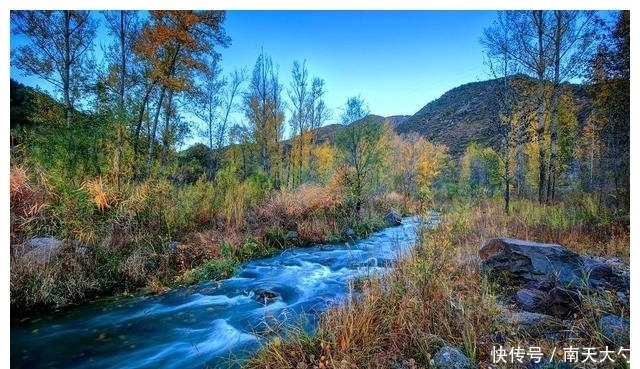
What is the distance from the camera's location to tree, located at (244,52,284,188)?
414 inches

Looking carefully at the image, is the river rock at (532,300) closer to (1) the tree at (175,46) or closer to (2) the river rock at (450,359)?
(2) the river rock at (450,359)

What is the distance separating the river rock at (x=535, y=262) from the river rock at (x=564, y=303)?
0.58 m

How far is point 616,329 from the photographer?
236 centimetres

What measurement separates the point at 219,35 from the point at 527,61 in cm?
822

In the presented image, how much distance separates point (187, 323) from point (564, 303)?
12.2 feet

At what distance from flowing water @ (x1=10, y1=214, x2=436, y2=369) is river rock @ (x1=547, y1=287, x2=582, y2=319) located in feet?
4.03

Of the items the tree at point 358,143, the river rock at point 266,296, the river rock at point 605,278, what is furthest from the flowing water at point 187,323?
the tree at point 358,143

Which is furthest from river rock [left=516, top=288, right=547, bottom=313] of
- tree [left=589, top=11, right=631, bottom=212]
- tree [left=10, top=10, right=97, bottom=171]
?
tree [left=10, top=10, right=97, bottom=171]

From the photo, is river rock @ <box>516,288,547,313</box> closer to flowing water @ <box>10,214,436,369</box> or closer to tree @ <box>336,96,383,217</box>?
flowing water @ <box>10,214,436,369</box>

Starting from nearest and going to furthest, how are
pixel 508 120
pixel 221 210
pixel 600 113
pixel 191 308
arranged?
1. pixel 191 308
2. pixel 600 113
3. pixel 221 210
4. pixel 508 120

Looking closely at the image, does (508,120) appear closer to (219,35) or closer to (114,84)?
(219,35)

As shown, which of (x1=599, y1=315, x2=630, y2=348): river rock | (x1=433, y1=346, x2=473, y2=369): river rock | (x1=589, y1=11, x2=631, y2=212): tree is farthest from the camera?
(x1=589, y1=11, x2=631, y2=212): tree

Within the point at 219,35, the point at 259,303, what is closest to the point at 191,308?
the point at 259,303

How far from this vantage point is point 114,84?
864 centimetres
